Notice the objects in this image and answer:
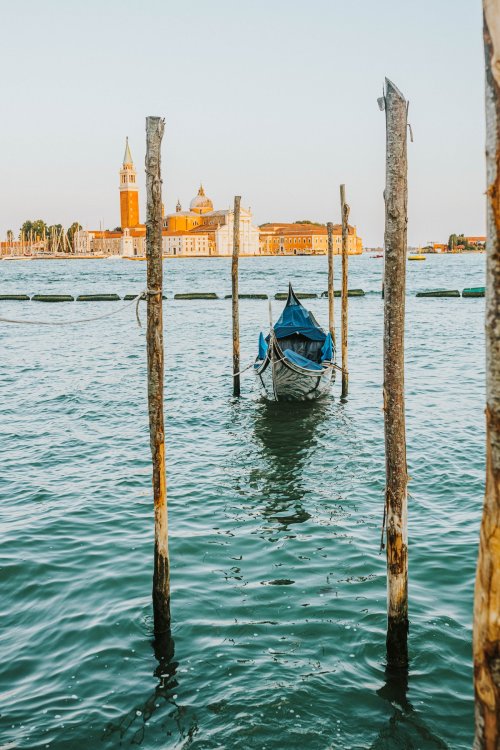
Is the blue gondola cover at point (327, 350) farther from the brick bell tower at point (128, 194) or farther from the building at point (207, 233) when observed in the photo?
the brick bell tower at point (128, 194)

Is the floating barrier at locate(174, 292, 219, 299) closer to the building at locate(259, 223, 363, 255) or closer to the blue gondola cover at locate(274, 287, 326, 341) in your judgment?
the blue gondola cover at locate(274, 287, 326, 341)

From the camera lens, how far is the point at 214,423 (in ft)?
37.7

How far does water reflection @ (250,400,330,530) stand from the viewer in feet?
25.2

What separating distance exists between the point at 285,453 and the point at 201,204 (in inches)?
5838

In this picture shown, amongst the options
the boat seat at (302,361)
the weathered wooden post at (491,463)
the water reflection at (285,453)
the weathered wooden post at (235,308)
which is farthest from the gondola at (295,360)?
the weathered wooden post at (491,463)

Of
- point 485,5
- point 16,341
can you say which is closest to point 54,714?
point 485,5

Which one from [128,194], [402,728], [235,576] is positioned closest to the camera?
[402,728]

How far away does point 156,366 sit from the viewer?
4.98 metres

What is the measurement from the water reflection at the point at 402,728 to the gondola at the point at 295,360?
7397 mm

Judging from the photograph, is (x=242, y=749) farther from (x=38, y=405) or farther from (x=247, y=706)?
(x=38, y=405)

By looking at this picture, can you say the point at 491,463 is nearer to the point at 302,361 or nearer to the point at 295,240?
the point at 302,361

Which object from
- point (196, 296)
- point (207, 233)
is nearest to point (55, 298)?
point (196, 296)

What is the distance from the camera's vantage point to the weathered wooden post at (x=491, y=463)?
2490 mm

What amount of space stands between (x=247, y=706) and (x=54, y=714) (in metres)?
1.03
